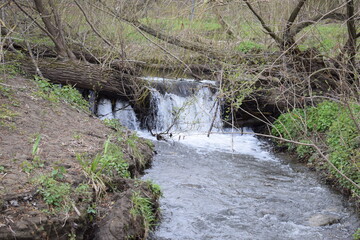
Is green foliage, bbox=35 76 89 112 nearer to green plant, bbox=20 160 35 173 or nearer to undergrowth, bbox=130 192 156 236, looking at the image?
green plant, bbox=20 160 35 173

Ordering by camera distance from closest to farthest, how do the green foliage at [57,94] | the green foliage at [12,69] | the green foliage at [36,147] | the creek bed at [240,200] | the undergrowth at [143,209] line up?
1. the undergrowth at [143,209]
2. the green foliage at [36,147]
3. the creek bed at [240,200]
4. the green foliage at [57,94]
5. the green foliage at [12,69]

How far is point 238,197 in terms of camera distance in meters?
7.05

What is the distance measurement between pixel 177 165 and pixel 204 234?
3081 millimetres

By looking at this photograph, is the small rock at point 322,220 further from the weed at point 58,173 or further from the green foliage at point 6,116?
the green foliage at point 6,116

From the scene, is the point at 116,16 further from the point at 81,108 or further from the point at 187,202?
the point at 187,202

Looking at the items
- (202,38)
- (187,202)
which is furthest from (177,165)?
(202,38)

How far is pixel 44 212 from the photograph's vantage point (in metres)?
4.30

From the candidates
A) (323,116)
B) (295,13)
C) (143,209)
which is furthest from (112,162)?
(295,13)

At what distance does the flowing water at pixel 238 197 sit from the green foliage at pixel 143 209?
8.0 inches

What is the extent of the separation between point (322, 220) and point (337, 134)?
264 cm

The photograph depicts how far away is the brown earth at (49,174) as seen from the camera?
423cm

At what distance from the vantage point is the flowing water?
5785 mm

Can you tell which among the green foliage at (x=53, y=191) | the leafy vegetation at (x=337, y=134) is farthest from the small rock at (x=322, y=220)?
the green foliage at (x=53, y=191)

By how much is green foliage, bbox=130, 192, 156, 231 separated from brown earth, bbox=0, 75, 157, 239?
5 centimetres
